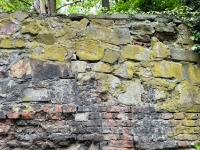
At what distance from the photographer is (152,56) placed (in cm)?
338

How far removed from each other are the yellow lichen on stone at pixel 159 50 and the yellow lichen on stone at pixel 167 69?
3.4 inches

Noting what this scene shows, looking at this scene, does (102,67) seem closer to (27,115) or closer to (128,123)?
(128,123)

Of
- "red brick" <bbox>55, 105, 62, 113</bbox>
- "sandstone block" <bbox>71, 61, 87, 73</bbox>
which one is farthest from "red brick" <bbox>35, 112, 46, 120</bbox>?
"sandstone block" <bbox>71, 61, 87, 73</bbox>

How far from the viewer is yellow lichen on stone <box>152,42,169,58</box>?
11.2 feet

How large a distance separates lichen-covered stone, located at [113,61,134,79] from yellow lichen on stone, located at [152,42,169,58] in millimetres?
353

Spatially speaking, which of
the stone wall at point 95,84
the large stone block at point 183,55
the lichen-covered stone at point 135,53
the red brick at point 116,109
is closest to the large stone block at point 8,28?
the stone wall at point 95,84

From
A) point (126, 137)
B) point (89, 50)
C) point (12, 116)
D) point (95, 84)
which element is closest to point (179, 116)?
point (126, 137)

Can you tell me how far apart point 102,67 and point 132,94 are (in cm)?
45

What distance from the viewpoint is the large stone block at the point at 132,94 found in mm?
3127

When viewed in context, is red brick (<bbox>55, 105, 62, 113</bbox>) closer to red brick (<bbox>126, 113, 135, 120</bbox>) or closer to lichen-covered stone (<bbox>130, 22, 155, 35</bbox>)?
red brick (<bbox>126, 113, 135, 120</bbox>)

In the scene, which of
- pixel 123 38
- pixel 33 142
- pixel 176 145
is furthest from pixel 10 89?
pixel 176 145

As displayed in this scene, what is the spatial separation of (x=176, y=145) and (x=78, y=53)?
1473 millimetres

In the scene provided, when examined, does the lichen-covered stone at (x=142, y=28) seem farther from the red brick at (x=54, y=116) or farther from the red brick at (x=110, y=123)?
the red brick at (x=54, y=116)

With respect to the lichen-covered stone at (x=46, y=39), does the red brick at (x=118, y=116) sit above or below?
below
